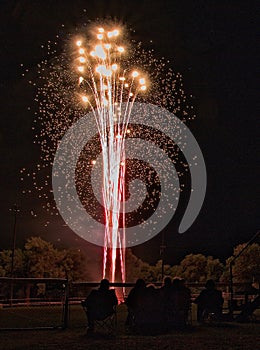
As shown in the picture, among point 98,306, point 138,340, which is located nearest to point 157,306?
point 98,306

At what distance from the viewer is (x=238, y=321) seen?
14.3 metres

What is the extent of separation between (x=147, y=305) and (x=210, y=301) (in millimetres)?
2511

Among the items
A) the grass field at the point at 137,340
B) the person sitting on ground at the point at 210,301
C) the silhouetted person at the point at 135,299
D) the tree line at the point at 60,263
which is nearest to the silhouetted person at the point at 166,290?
the silhouetted person at the point at 135,299

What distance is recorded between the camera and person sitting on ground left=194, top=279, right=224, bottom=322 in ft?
46.1

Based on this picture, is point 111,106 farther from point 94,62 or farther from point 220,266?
point 220,266

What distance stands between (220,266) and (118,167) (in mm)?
Result: 61651

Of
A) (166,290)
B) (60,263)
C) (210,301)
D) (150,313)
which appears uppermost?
(60,263)

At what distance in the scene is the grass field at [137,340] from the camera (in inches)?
377

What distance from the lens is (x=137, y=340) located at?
10508 millimetres

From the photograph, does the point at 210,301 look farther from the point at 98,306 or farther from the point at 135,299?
the point at 98,306

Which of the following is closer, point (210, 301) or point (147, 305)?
point (147, 305)

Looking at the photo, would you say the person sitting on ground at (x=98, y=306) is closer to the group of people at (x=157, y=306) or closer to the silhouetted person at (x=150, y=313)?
the group of people at (x=157, y=306)

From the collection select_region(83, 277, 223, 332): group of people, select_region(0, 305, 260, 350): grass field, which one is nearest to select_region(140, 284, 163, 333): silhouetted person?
select_region(83, 277, 223, 332): group of people

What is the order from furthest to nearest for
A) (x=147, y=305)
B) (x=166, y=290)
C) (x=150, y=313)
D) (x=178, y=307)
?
(x=166, y=290)
(x=178, y=307)
(x=150, y=313)
(x=147, y=305)
